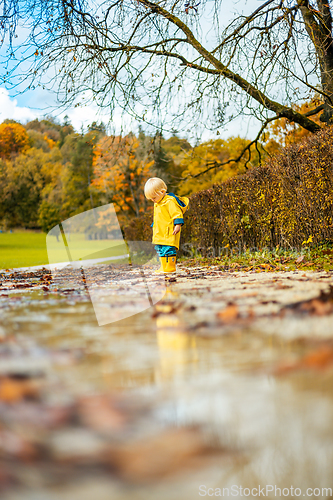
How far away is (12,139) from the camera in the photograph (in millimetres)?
45594

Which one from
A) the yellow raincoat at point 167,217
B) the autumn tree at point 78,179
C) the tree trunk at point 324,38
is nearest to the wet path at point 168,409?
the yellow raincoat at point 167,217

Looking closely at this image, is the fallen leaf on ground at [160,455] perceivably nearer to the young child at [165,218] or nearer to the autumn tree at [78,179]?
the young child at [165,218]

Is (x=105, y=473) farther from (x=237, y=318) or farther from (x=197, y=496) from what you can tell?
(x=237, y=318)

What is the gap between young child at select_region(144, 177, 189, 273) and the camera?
6.27 m

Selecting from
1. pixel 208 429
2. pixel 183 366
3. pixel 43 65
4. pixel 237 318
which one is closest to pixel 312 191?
pixel 237 318

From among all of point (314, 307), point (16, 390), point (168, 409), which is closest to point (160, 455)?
point (168, 409)

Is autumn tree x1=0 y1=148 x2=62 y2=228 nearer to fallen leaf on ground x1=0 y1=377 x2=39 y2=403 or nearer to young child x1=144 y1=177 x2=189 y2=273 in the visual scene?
young child x1=144 y1=177 x2=189 y2=273

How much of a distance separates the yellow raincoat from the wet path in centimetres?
400

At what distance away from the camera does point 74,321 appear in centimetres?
272

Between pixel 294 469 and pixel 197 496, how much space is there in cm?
25

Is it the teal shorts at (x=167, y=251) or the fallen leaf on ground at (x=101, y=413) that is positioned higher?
the teal shorts at (x=167, y=251)

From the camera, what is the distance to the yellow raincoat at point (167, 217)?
625 cm

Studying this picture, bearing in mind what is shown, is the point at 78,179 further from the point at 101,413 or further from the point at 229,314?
the point at 101,413

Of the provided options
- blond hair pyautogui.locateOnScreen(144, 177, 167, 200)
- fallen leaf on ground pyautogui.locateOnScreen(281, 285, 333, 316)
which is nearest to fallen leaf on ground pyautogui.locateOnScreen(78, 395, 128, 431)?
fallen leaf on ground pyautogui.locateOnScreen(281, 285, 333, 316)
